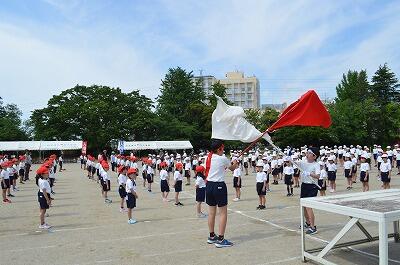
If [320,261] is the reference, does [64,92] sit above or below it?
above

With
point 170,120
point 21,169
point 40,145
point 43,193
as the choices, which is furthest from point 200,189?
point 170,120

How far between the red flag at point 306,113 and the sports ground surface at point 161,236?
7.99ft

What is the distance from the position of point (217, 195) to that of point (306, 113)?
8.22 ft

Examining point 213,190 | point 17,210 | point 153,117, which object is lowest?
point 17,210

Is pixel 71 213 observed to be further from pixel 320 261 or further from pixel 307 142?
pixel 307 142

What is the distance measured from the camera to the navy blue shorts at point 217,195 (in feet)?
25.2

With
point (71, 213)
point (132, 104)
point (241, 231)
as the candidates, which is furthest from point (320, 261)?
point (132, 104)

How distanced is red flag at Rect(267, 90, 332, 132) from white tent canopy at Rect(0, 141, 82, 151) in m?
42.9

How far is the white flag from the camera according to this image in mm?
8047

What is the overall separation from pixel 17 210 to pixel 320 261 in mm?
11231

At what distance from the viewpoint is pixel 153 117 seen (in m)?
55.5

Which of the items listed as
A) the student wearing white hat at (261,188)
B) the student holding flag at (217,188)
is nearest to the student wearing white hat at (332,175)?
the student wearing white hat at (261,188)

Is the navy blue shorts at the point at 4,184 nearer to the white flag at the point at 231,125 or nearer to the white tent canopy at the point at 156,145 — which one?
the white flag at the point at 231,125

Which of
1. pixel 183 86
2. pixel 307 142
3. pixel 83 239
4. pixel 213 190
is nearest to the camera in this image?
pixel 213 190
